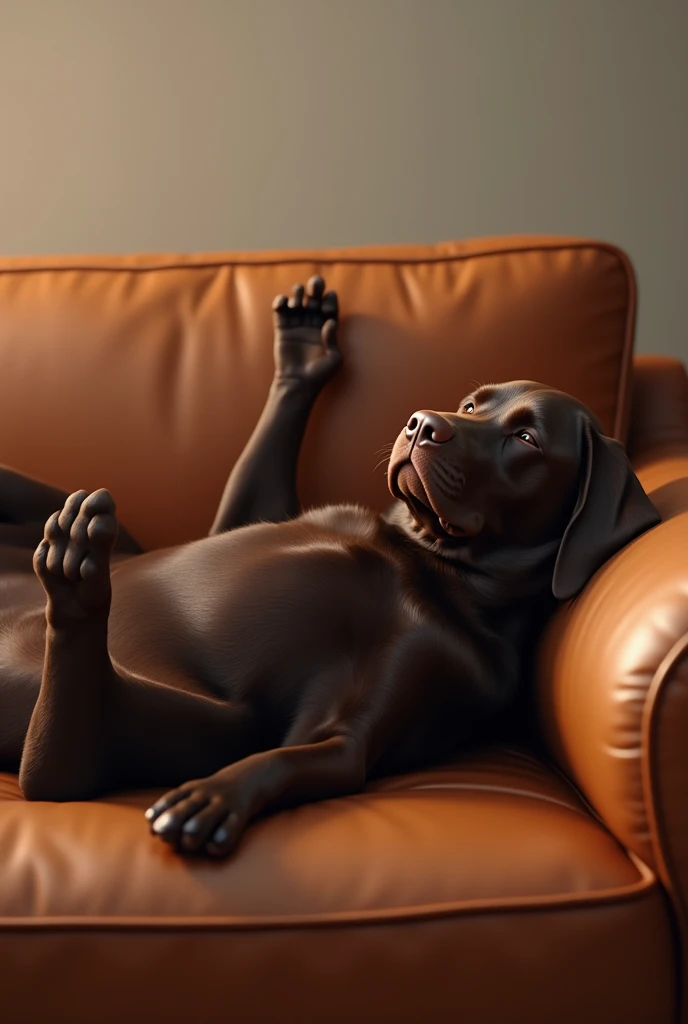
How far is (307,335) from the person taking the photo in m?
1.66

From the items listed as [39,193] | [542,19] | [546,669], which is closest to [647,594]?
[546,669]

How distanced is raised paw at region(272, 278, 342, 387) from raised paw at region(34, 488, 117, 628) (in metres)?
0.68

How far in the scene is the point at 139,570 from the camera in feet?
4.65

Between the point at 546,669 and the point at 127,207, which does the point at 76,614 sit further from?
the point at 127,207

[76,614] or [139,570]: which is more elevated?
[76,614]

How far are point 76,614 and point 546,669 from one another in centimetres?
54

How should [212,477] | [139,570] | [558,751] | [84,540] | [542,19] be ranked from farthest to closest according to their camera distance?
[542,19] < [212,477] < [139,570] < [558,751] < [84,540]

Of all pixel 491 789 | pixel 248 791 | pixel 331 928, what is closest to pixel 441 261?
pixel 491 789

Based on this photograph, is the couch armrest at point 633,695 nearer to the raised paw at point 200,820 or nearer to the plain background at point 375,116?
the raised paw at point 200,820

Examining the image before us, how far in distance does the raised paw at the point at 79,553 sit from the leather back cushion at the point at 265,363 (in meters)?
0.68

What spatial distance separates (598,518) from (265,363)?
0.65m

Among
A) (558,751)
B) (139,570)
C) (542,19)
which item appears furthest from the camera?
(542,19)

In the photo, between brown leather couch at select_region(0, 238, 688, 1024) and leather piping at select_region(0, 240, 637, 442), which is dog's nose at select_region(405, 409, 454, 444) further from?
leather piping at select_region(0, 240, 637, 442)

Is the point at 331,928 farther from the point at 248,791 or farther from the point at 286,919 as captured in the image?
the point at 248,791
